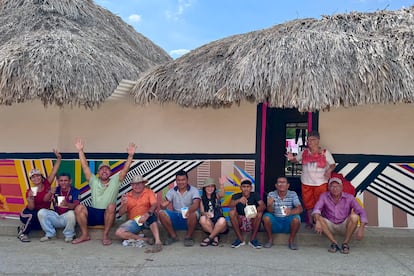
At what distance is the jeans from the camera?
567 cm

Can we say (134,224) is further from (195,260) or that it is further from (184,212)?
(195,260)

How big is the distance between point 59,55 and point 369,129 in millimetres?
4542

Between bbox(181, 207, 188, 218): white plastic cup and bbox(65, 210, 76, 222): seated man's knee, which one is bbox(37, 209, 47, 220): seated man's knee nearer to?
bbox(65, 210, 76, 222): seated man's knee

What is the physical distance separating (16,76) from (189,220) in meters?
2.97

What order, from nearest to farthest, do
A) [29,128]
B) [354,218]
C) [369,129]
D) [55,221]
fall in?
[354,218], [55,221], [369,129], [29,128]

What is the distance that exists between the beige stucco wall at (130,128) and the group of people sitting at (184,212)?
0.83 meters

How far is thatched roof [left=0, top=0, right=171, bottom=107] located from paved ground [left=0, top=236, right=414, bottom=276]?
1.98 meters

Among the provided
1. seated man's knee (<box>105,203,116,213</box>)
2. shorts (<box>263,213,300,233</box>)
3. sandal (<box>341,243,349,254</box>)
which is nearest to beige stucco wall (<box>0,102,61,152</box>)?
seated man's knee (<box>105,203,116,213</box>)

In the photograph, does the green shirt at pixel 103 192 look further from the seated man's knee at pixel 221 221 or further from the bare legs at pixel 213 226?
the seated man's knee at pixel 221 221

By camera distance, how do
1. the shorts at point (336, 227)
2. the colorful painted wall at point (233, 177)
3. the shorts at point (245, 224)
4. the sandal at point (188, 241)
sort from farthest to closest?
the colorful painted wall at point (233, 177) < the shorts at point (245, 224) < the sandal at point (188, 241) < the shorts at point (336, 227)

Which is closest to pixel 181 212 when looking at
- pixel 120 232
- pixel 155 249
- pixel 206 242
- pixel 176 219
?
pixel 176 219

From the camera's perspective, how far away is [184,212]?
215 inches

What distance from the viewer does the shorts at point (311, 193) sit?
5.84 meters

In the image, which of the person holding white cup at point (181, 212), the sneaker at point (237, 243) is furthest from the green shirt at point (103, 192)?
the sneaker at point (237, 243)
